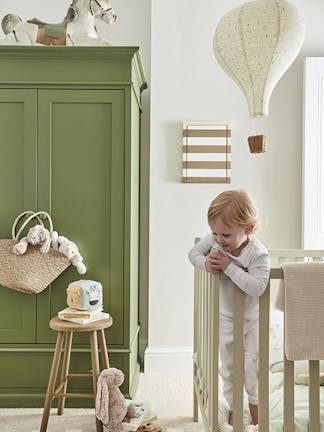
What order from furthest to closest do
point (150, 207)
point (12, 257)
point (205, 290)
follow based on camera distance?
point (150, 207) < point (12, 257) < point (205, 290)

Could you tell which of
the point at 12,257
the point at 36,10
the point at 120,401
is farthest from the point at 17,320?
the point at 36,10

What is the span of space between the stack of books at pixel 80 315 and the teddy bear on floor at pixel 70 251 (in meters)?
0.23

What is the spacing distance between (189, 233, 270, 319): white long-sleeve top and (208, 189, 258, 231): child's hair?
94mm

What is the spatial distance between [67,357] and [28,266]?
18.7 inches

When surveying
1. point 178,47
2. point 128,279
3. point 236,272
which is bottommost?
point 128,279

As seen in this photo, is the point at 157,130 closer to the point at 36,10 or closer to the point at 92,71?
the point at 92,71

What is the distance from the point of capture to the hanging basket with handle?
2.71m

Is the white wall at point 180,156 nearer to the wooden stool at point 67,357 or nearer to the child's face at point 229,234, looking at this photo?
the wooden stool at point 67,357

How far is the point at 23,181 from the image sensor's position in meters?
2.82

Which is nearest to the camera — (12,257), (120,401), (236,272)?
(236,272)

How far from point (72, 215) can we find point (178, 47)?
1336 mm

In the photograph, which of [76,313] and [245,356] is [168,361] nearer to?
[76,313]

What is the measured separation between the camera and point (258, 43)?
6.86ft

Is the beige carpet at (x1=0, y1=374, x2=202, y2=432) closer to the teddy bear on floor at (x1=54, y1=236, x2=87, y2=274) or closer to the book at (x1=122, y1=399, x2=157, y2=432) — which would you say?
the book at (x1=122, y1=399, x2=157, y2=432)
